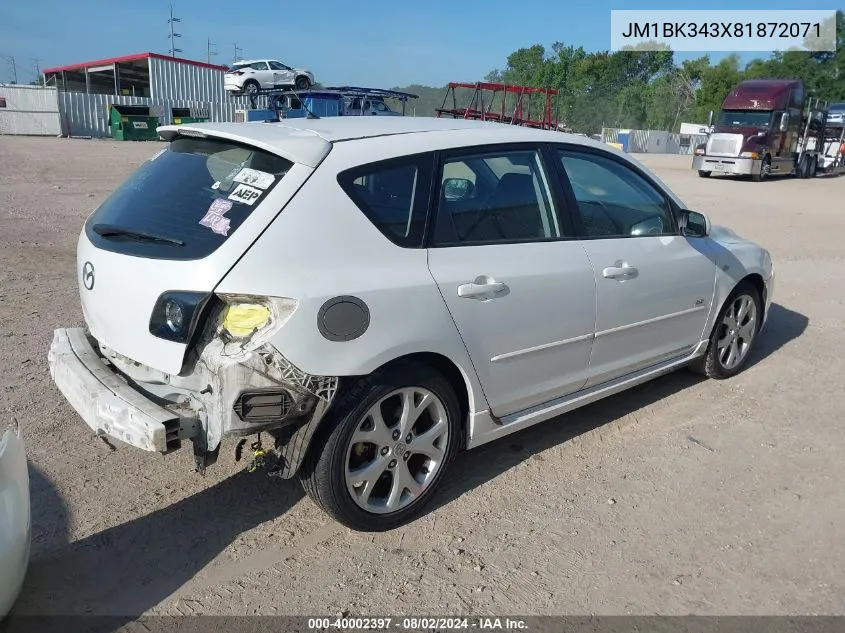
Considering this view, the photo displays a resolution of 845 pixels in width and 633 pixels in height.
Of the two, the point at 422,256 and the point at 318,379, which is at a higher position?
the point at 422,256

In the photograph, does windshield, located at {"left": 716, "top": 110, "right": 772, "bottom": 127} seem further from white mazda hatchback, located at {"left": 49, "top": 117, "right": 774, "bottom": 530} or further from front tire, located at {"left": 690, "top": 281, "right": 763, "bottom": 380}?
white mazda hatchback, located at {"left": 49, "top": 117, "right": 774, "bottom": 530}

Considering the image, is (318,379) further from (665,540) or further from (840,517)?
(840,517)

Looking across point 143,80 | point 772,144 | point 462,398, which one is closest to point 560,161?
point 462,398

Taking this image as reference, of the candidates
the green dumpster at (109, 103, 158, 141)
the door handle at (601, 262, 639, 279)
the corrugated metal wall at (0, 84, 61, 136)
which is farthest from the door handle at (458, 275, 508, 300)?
the corrugated metal wall at (0, 84, 61, 136)

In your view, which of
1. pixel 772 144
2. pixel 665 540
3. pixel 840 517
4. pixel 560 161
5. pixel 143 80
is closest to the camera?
pixel 665 540

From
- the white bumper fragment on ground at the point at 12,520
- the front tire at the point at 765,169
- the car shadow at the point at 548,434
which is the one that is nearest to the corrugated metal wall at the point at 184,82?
the front tire at the point at 765,169

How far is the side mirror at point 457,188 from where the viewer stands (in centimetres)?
314

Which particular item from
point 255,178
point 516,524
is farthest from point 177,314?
point 516,524

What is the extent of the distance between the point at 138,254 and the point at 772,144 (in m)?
26.6

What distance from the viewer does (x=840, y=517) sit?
10.7 ft

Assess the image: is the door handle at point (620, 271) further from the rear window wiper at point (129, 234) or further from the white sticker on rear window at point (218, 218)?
the rear window wiper at point (129, 234)

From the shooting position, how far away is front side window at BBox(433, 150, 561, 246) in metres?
3.12

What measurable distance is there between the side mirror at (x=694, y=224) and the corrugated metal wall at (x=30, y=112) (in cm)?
4071

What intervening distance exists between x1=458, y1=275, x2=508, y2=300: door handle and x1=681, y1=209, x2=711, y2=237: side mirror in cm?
169
